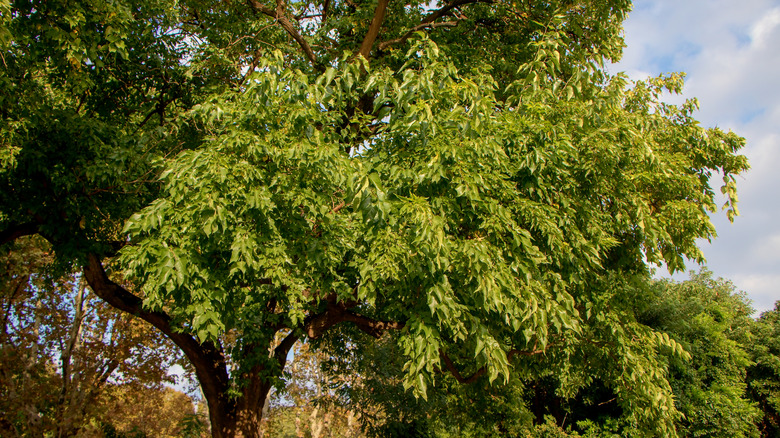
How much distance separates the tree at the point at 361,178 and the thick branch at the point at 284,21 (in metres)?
0.04

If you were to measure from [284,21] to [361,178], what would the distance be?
485 cm

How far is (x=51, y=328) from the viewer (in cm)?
1662

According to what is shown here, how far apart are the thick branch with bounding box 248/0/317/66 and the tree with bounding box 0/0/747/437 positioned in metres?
0.04

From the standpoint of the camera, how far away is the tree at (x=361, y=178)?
4.89 metres

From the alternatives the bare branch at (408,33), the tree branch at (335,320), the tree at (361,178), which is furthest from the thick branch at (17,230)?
the bare branch at (408,33)

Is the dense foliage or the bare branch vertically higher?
the bare branch

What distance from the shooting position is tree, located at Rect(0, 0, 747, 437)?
16.0 feet

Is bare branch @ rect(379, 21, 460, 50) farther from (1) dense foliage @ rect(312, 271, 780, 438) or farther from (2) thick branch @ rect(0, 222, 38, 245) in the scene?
(2) thick branch @ rect(0, 222, 38, 245)

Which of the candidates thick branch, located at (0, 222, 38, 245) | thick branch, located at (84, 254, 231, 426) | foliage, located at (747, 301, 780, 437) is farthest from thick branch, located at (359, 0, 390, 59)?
foliage, located at (747, 301, 780, 437)

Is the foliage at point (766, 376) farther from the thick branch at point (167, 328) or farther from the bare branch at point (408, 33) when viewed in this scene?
the thick branch at point (167, 328)

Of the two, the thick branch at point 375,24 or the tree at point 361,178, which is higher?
the thick branch at point 375,24

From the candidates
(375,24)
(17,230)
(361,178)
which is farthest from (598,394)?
(17,230)

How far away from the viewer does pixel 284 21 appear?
8.31m

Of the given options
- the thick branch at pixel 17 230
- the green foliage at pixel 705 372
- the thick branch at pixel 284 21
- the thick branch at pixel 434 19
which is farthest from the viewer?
the green foliage at pixel 705 372
